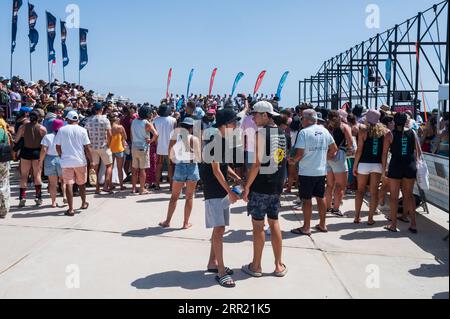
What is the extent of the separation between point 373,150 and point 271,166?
2639 mm

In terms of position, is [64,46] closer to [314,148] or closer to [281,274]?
[314,148]

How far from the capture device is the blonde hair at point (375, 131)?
6.45 meters

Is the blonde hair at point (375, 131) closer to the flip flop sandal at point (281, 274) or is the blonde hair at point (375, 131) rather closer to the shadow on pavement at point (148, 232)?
the flip flop sandal at point (281, 274)

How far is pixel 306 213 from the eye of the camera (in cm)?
615

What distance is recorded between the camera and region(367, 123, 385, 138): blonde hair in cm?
645

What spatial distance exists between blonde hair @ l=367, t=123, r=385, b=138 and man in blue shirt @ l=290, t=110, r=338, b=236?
0.72 metres

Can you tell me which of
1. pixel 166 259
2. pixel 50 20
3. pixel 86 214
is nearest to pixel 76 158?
pixel 86 214

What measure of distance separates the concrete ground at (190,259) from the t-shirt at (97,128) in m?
1.87

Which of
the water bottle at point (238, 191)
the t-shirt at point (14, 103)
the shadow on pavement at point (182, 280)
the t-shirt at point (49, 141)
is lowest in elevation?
the shadow on pavement at point (182, 280)

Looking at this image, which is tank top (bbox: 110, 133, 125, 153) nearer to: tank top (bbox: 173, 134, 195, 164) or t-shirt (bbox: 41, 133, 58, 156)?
t-shirt (bbox: 41, 133, 58, 156)

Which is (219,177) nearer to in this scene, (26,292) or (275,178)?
(275,178)

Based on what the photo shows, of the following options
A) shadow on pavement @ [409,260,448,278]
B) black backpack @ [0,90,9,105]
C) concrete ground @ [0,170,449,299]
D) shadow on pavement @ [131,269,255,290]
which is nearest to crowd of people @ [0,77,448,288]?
shadow on pavement @ [131,269,255,290]

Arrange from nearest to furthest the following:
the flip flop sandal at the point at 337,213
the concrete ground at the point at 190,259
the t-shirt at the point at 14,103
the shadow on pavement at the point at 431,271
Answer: the concrete ground at the point at 190,259 < the shadow on pavement at the point at 431,271 < the flip flop sandal at the point at 337,213 < the t-shirt at the point at 14,103

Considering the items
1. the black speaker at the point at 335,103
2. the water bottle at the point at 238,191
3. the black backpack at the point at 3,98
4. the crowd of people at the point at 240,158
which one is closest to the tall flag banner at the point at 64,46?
the black backpack at the point at 3,98
